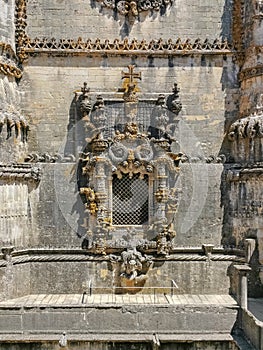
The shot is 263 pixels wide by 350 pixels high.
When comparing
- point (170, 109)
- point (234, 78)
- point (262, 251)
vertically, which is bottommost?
point (262, 251)

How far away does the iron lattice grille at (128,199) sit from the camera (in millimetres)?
15312

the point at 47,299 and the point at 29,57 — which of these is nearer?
the point at 47,299

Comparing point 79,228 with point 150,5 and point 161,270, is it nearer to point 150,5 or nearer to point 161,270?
point 161,270

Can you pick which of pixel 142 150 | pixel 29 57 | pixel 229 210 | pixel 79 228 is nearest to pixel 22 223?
pixel 79 228

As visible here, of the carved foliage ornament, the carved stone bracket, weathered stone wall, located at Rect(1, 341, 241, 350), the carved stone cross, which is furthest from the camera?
the carved foliage ornament

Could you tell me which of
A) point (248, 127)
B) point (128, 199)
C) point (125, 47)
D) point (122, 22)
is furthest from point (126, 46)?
point (128, 199)

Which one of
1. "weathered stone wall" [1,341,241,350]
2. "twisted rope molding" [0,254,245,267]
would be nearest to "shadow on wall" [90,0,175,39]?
"twisted rope molding" [0,254,245,267]

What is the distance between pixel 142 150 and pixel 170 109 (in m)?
1.74

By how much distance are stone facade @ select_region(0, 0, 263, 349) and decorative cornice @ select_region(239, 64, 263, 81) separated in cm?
3

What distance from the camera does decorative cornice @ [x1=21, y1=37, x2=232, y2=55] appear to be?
15453 millimetres

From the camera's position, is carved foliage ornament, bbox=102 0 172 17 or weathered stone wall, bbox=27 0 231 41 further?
carved foliage ornament, bbox=102 0 172 17

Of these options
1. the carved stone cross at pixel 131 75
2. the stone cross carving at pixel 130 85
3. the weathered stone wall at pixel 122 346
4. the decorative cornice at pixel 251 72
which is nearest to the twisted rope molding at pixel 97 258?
the weathered stone wall at pixel 122 346

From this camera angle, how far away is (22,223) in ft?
48.2

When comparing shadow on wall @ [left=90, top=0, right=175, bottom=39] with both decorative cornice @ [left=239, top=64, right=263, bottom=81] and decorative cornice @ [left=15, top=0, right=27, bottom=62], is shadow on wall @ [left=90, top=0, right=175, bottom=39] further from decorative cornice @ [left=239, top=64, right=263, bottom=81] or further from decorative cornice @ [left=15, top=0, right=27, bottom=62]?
decorative cornice @ [left=239, top=64, right=263, bottom=81]
